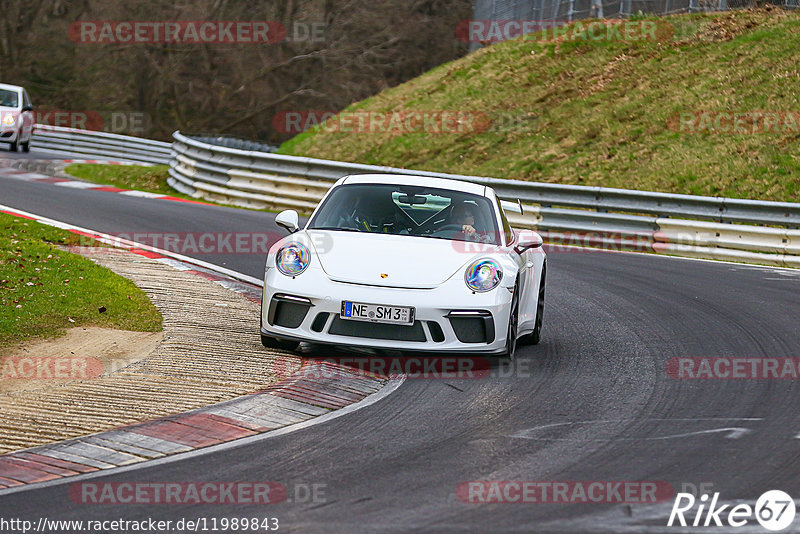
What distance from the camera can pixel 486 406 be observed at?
7031mm

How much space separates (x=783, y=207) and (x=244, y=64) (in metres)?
29.7

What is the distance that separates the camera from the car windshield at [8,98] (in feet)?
94.8

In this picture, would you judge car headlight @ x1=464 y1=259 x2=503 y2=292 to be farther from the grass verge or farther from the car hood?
the grass verge

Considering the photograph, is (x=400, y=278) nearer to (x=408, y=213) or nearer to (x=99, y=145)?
(x=408, y=213)

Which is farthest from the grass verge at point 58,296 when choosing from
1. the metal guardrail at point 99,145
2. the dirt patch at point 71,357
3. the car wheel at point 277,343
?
the metal guardrail at point 99,145

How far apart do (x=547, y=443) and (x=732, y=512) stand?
4.45 ft

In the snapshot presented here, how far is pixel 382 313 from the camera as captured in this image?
7.79 meters

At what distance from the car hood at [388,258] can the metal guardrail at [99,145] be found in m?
24.2

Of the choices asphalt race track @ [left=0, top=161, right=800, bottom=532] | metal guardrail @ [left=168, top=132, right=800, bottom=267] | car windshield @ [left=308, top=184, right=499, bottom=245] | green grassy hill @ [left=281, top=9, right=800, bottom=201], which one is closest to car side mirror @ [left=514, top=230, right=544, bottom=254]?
car windshield @ [left=308, top=184, right=499, bottom=245]

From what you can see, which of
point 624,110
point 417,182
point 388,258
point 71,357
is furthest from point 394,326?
point 624,110

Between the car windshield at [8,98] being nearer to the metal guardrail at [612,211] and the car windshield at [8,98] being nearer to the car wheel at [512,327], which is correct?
the metal guardrail at [612,211]

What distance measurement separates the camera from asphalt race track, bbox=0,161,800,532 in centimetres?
488

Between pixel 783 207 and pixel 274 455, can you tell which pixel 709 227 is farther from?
pixel 274 455

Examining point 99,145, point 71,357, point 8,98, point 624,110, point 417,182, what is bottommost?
point 71,357
